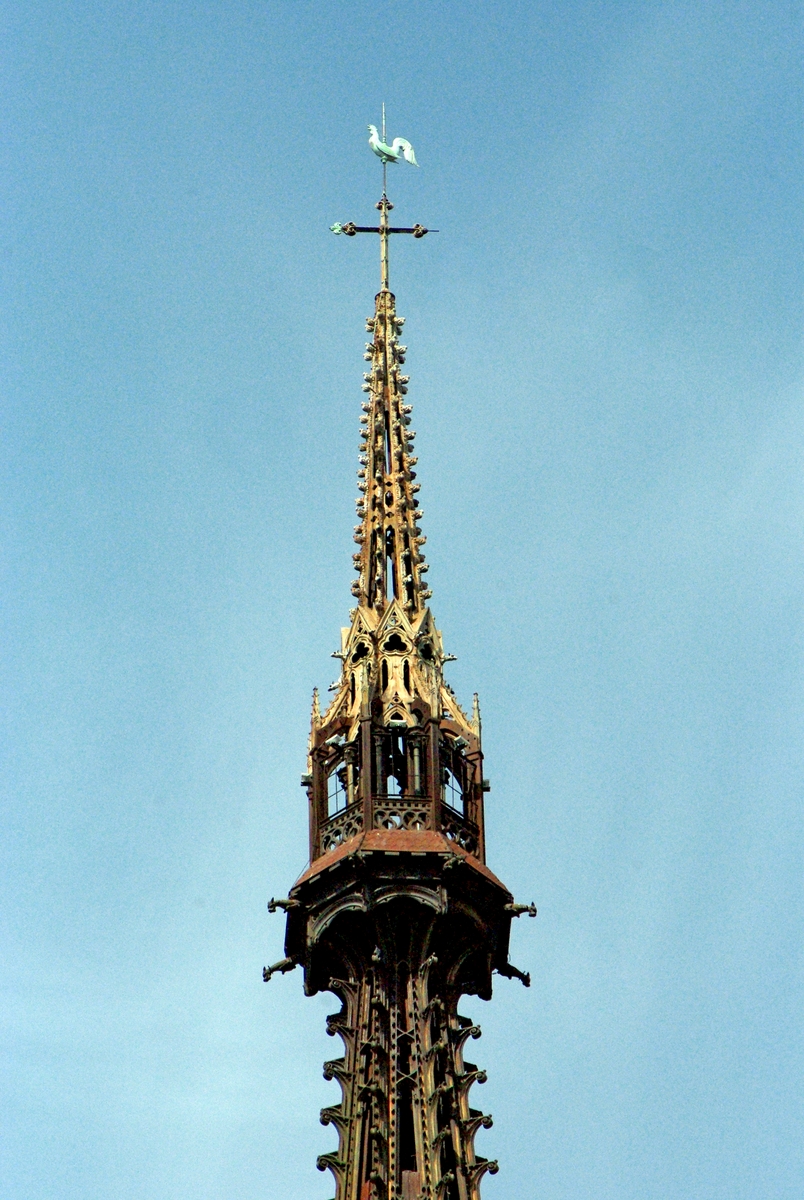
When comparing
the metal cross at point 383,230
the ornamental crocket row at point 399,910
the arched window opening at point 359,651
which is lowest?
the ornamental crocket row at point 399,910

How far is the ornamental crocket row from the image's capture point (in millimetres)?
87438

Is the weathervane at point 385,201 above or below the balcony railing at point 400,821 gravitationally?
above

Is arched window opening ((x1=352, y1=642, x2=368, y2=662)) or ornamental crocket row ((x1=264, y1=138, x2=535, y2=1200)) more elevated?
arched window opening ((x1=352, y1=642, x2=368, y2=662))

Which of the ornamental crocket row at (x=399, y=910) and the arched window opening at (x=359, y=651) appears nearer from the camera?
the ornamental crocket row at (x=399, y=910)

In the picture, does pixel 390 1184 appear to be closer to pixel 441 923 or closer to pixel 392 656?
pixel 441 923

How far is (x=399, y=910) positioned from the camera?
295ft

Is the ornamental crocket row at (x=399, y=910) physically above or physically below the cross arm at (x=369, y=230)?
below

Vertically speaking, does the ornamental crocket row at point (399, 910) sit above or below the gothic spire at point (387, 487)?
below

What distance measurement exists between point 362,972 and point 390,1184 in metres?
6.63

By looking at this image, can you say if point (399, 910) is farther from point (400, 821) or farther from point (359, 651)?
point (359, 651)

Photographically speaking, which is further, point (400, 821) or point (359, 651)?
point (359, 651)

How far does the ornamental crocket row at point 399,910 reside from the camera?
87438 mm

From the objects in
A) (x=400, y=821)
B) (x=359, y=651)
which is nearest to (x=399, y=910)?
(x=400, y=821)

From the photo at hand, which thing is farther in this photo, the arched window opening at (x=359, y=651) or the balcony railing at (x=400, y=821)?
the arched window opening at (x=359, y=651)
